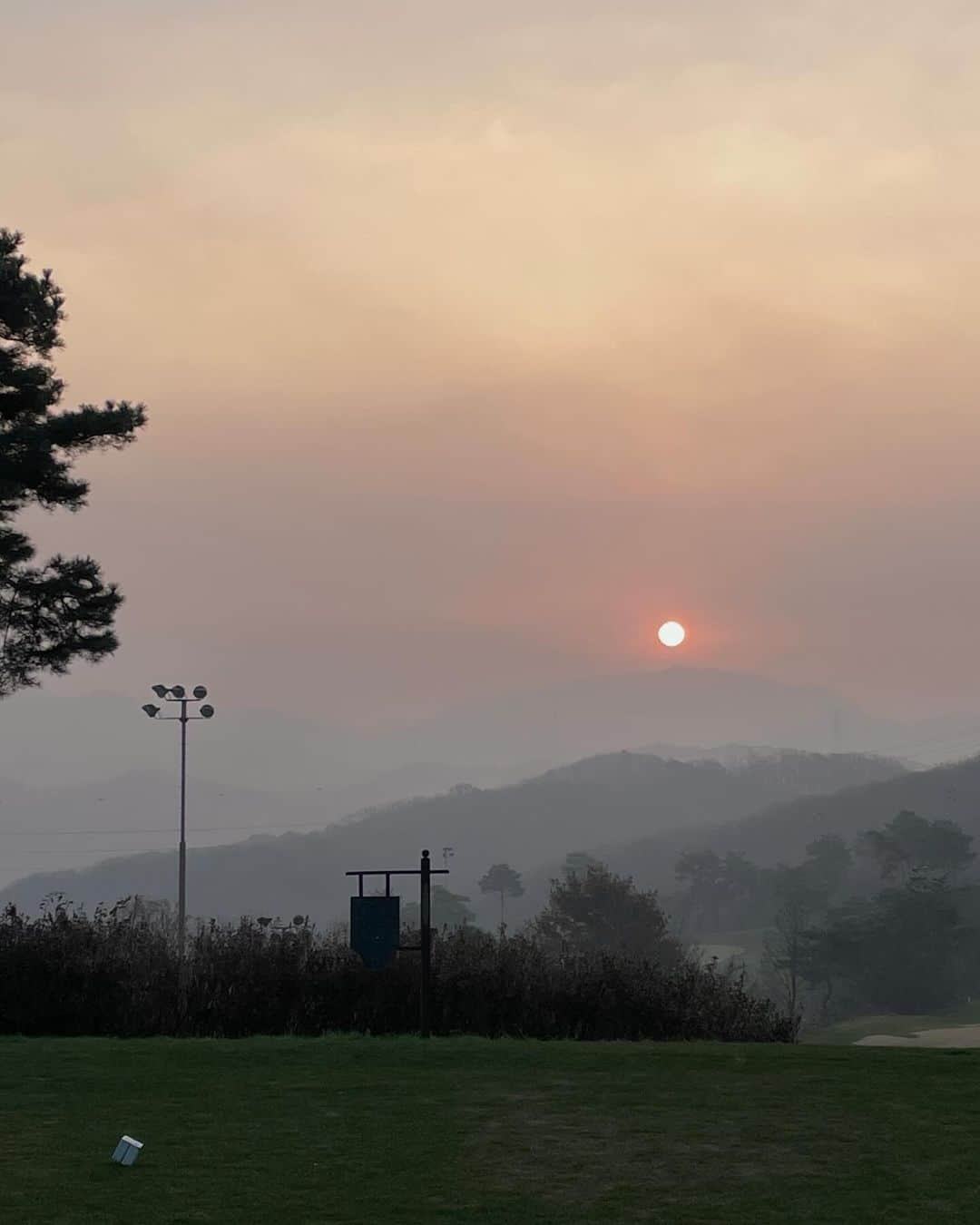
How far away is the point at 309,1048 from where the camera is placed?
1633cm

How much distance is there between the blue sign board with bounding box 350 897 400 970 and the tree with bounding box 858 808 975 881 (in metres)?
164

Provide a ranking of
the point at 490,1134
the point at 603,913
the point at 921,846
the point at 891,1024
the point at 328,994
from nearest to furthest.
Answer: the point at 490,1134 → the point at 328,994 → the point at 603,913 → the point at 891,1024 → the point at 921,846

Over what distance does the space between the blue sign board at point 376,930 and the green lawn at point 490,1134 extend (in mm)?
3198

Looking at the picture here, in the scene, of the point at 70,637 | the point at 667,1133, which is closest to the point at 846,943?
the point at 70,637

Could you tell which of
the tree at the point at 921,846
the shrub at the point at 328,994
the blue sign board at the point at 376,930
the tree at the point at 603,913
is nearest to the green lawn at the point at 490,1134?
the blue sign board at the point at 376,930

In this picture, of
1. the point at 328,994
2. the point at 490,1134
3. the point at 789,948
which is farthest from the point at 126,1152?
the point at 789,948

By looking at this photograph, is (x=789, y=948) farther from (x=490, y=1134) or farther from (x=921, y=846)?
(x=490, y=1134)

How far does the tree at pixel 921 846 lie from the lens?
17575 cm

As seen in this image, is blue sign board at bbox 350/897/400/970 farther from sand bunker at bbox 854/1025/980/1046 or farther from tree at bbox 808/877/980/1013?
tree at bbox 808/877/980/1013

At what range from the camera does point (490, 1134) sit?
1110cm

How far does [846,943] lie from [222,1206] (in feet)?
405

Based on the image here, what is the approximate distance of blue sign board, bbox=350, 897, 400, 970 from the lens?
19.6 m

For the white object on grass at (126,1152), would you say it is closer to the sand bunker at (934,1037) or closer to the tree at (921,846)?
the sand bunker at (934,1037)

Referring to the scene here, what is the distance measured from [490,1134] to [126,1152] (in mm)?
2689
